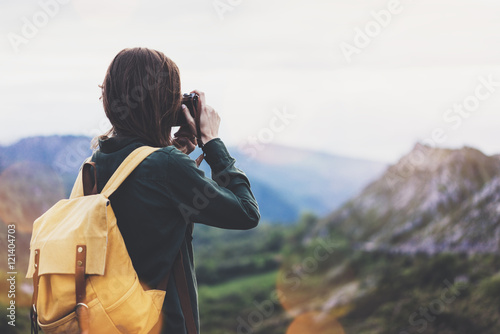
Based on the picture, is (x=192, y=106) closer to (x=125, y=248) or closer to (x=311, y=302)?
(x=125, y=248)

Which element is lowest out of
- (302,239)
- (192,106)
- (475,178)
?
(302,239)

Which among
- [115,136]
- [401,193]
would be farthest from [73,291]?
[401,193]

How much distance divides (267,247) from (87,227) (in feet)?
18.1

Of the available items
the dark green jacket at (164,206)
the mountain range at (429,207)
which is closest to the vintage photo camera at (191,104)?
the dark green jacket at (164,206)

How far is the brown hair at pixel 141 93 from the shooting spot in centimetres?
158

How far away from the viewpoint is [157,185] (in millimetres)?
1548

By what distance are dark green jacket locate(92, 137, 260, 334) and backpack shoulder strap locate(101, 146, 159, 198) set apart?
0.02m

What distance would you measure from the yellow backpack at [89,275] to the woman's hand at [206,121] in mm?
261

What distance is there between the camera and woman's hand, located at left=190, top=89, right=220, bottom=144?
1748 millimetres

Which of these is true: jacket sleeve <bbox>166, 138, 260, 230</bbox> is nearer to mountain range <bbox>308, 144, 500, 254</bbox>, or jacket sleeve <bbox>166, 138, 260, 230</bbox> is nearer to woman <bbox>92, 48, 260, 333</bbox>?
woman <bbox>92, 48, 260, 333</bbox>

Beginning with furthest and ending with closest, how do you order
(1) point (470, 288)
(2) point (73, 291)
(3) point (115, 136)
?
(1) point (470, 288) < (3) point (115, 136) < (2) point (73, 291)

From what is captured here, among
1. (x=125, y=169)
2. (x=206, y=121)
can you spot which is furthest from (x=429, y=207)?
(x=125, y=169)

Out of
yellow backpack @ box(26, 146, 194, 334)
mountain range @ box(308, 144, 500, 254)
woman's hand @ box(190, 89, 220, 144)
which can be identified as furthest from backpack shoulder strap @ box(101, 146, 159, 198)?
mountain range @ box(308, 144, 500, 254)

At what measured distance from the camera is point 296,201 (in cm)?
757
